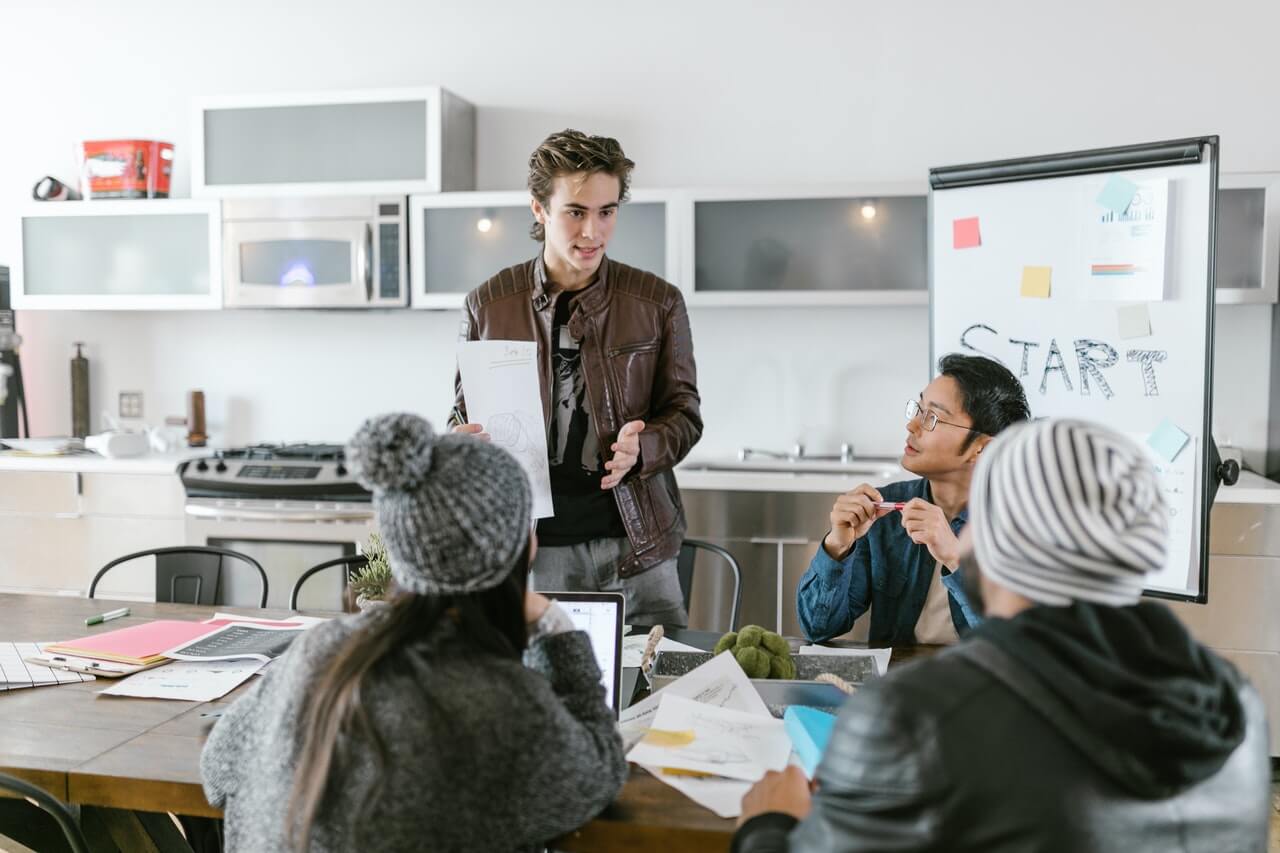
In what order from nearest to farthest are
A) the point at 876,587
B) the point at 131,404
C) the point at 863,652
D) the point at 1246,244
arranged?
the point at 863,652 < the point at 876,587 < the point at 1246,244 < the point at 131,404

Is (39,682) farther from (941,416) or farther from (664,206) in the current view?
(664,206)

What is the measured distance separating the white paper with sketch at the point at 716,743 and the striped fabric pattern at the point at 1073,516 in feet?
1.72

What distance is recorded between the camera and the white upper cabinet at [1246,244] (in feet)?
11.0

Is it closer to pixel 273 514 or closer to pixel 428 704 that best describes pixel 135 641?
pixel 428 704

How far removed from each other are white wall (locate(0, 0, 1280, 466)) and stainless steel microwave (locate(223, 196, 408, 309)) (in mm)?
411

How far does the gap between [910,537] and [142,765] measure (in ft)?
4.14

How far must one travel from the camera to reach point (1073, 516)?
96 centimetres

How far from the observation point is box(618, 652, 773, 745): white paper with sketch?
1.55m

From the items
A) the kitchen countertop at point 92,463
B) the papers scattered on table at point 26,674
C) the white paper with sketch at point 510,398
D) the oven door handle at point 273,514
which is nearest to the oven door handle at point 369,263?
the oven door handle at point 273,514

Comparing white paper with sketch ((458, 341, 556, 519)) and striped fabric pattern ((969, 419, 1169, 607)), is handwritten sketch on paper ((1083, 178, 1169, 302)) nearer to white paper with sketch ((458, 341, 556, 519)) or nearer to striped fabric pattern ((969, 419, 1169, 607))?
white paper with sketch ((458, 341, 556, 519))

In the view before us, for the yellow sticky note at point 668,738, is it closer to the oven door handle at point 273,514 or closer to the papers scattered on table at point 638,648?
the papers scattered on table at point 638,648

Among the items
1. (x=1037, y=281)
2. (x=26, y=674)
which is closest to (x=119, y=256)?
(x=26, y=674)

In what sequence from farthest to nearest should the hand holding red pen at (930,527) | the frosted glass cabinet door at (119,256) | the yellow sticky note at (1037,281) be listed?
the frosted glass cabinet door at (119,256)
the yellow sticky note at (1037,281)
the hand holding red pen at (930,527)

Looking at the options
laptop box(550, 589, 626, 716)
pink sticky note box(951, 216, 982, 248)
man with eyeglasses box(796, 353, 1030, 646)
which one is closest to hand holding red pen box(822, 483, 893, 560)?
man with eyeglasses box(796, 353, 1030, 646)
